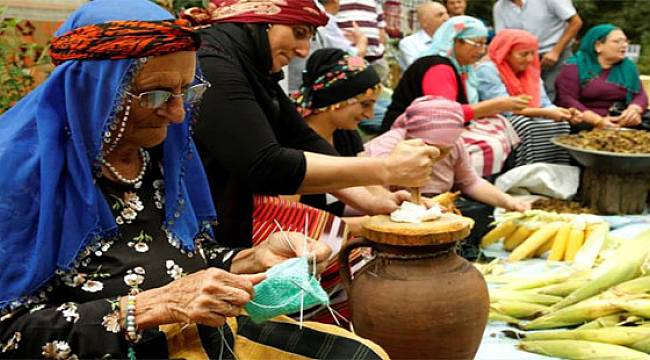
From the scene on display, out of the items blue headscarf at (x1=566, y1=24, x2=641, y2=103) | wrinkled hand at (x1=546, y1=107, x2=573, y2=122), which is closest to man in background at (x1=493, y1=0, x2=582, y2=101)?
blue headscarf at (x1=566, y1=24, x2=641, y2=103)

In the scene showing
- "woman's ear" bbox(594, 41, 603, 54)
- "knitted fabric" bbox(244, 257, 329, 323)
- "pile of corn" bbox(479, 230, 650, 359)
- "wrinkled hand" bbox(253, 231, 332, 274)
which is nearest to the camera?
"knitted fabric" bbox(244, 257, 329, 323)

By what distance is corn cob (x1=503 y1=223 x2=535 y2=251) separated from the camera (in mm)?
4637

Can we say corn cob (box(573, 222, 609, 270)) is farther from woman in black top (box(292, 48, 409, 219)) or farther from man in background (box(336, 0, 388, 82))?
man in background (box(336, 0, 388, 82))

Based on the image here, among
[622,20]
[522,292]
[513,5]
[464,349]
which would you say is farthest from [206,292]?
[622,20]

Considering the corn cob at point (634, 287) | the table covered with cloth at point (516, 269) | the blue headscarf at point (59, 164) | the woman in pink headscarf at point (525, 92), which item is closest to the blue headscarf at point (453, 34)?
the woman in pink headscarf at point (525, 92)

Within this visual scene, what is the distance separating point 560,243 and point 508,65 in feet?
9.02

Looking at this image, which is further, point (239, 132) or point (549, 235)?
point (549, 235)

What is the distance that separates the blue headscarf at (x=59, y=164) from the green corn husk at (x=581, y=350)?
6.67 feet

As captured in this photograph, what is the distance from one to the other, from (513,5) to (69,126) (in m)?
7.07

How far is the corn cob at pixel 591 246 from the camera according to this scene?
13.5ft

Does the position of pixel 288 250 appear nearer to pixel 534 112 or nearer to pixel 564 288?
pixel 564 288

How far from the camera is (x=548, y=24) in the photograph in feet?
26.3

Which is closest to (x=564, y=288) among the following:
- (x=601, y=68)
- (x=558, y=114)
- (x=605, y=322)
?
(x=605, y=322)

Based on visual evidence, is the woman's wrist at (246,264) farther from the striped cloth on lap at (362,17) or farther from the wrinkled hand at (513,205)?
the striped cloth on lap at (362,17)
